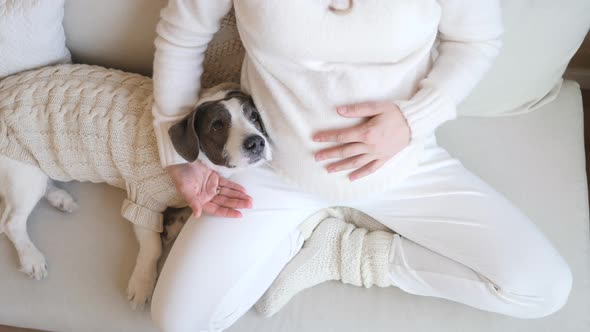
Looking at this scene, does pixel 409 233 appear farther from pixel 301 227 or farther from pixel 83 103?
pixel 83 103

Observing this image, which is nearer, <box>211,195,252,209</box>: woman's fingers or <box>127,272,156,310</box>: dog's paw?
<box>211,195,252,209</box>: woman's fingers

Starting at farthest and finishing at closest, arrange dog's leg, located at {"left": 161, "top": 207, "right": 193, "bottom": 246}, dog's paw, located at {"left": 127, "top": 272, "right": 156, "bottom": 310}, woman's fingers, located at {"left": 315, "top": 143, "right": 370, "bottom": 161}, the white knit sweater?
1. dog's leg, located at {"left": 161, "top": 207, "right": 193, "bottom": 246}
2. dog's paw, located at {"left": 127, "top": 272, "right": 156, "bottom": 310}
3. woman's fingers, located at {"left": 315, "top": 143, "right": 370, "bottom": 161}
4. the white knit sweater

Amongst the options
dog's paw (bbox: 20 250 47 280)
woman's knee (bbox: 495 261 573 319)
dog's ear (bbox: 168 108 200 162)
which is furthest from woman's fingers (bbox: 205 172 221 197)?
woman's knee (bbox: 495 261 573 319)

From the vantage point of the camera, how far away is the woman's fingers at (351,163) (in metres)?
1.00

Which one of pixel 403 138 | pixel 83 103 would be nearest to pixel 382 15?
pixel 403 138

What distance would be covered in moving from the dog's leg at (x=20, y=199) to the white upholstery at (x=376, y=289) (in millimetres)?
39

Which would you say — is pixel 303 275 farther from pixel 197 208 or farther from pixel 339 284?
pixel 197 208

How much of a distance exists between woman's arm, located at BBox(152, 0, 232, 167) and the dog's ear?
0.05 m

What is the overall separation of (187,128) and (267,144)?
0.17 meters

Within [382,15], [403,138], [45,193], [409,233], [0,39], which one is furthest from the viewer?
[45,193]

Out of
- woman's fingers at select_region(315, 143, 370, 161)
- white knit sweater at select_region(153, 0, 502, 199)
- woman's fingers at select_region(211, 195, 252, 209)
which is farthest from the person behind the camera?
woman's fingers at select_region(211, 195, 252, 209)

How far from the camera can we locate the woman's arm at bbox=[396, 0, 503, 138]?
3.13ft

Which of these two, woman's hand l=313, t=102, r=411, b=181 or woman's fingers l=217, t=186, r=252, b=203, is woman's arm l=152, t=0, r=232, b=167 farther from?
woman's hand l=313, t=102, r=411, b=181

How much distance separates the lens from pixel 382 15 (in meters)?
0.87
